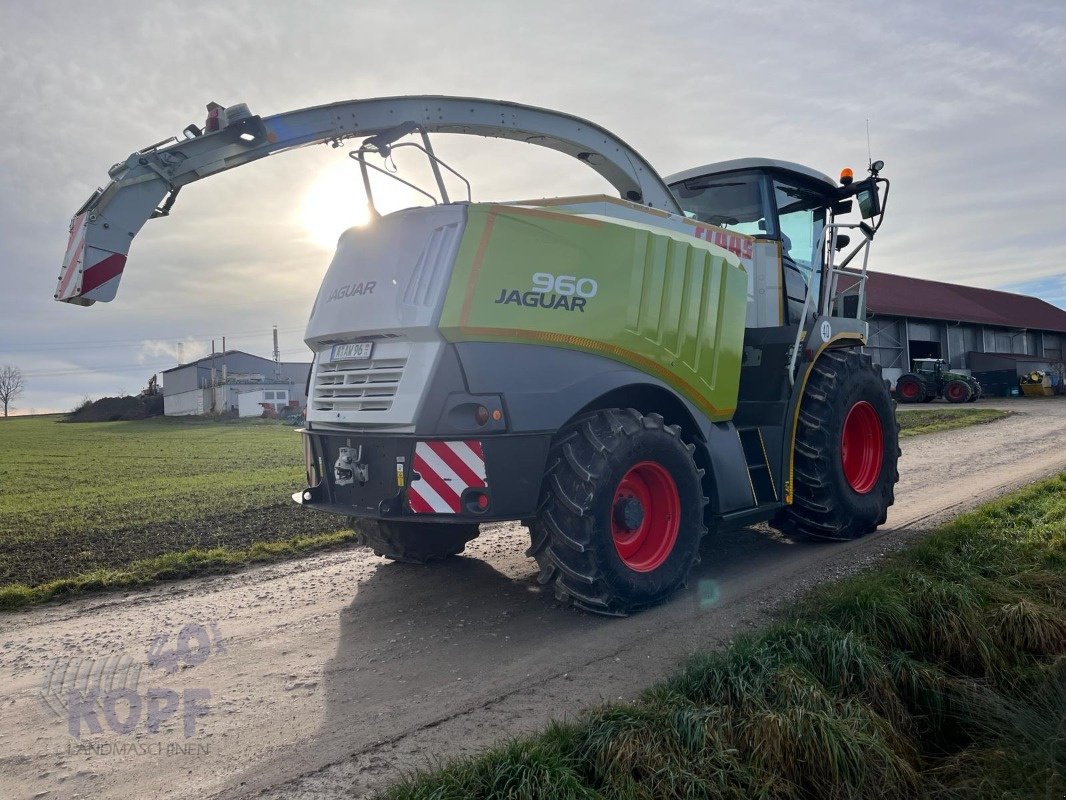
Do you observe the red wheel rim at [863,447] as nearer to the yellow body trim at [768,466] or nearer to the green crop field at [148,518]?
the yellow body trim at [768,466]

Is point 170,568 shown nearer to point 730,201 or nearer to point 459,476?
point 459,476

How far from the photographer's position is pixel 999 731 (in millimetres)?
3852

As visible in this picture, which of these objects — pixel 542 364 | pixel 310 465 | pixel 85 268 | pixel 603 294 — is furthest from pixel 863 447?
pixel 85 268

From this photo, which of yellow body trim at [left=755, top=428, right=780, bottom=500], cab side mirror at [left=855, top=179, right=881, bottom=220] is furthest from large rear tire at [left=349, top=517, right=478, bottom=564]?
cab side mirror at [left=855, top=179, right=881, bottom=220]

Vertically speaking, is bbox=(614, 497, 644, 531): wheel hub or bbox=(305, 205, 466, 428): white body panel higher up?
bbox=(305, 205, 466, 428): white body panel

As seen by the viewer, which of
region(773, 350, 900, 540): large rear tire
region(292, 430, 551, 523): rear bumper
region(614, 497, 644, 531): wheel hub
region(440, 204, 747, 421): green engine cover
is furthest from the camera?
region(773, 350, 900, 540): large rear tire

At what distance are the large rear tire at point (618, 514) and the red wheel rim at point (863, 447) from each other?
2715 millimetres

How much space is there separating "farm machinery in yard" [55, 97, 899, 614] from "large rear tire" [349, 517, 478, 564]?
0.06 feet

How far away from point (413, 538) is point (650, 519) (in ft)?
6.42

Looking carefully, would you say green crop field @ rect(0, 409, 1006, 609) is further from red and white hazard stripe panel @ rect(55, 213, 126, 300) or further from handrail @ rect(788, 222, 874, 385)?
handrail @ rect(788, 222, 874, 385)

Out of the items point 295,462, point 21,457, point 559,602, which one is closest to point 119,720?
point 559,602

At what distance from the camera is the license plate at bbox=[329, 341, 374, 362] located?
5.23m

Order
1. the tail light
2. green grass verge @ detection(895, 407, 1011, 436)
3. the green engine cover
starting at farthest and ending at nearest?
green grass verge @ detection(895, 407, 1011, 436) → the tail light → the green engine cover

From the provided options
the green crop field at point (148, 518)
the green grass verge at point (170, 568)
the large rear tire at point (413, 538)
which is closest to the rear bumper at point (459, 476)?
the large rear tire at point (413, 538)
